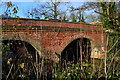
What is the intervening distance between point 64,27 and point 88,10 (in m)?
3.86

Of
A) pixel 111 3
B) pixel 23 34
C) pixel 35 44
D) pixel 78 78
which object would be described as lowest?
pixel 78 78

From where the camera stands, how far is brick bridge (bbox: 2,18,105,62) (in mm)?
6183

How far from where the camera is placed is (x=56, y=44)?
862 cm

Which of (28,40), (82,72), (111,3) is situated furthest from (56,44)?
(82,72)

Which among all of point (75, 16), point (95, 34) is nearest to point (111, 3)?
point (95, 34)

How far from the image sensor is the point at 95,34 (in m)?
11.6

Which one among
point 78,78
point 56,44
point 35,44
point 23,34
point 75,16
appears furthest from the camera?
point 75,16

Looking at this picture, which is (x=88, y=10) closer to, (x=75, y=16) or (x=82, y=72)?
(x=75, y=16)

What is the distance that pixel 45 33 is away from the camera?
779cm

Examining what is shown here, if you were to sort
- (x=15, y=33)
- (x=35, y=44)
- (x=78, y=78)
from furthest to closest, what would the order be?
(x=35, y=44)
(x=15, y=33)
(x=78, y=78)

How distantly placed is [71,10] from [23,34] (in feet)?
23.5

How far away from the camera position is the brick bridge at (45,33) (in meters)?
6.18

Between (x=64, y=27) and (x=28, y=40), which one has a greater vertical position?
(x=64, y=27)

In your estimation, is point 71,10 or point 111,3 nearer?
point 111,3
